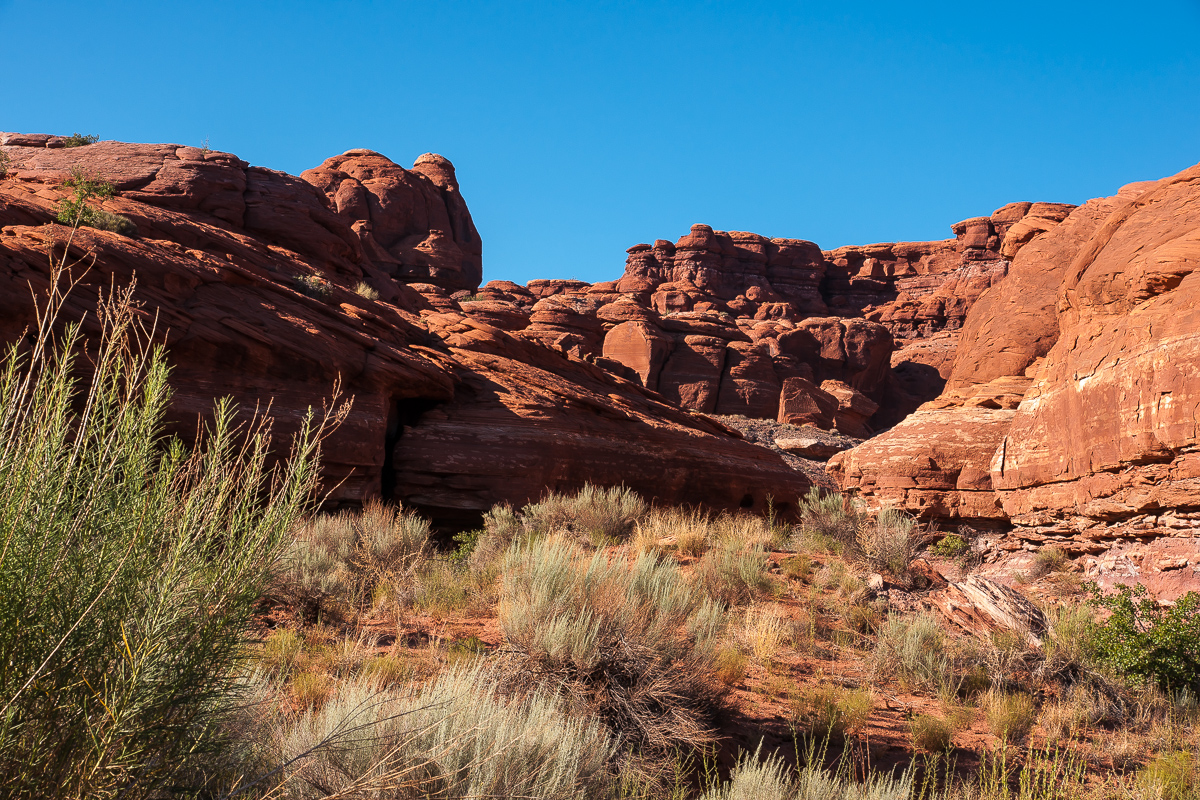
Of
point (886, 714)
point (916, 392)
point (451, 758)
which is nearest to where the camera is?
point (451, 758)

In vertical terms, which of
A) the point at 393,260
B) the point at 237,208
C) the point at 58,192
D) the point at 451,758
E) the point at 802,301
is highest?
the point at 802,301

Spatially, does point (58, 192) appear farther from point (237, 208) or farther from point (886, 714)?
point (886, 714)

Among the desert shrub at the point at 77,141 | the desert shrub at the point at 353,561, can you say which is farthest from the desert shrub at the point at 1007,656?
the desert shrub at the point at 77,141

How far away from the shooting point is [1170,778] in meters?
3.78

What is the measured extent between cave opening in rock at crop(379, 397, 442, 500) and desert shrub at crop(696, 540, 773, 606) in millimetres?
5965

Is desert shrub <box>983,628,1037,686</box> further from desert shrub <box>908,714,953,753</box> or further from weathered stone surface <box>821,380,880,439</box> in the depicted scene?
weathered stone surface <box>821,380,880,439</box>

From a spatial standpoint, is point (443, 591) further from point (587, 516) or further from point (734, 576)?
point (587, 516)

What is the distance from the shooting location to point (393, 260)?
37.5m

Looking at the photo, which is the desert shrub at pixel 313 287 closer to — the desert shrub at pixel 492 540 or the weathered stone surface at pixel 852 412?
the desert shrub at pixel 492 540

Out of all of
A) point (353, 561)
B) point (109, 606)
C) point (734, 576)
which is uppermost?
point (109, 606)

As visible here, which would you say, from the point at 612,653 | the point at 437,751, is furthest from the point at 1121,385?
the point at 437,751

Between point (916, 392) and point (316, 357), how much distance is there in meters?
50.4

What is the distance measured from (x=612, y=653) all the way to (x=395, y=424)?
8.96 m

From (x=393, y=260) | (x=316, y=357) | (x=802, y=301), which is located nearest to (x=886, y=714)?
(x=316, y=357)
